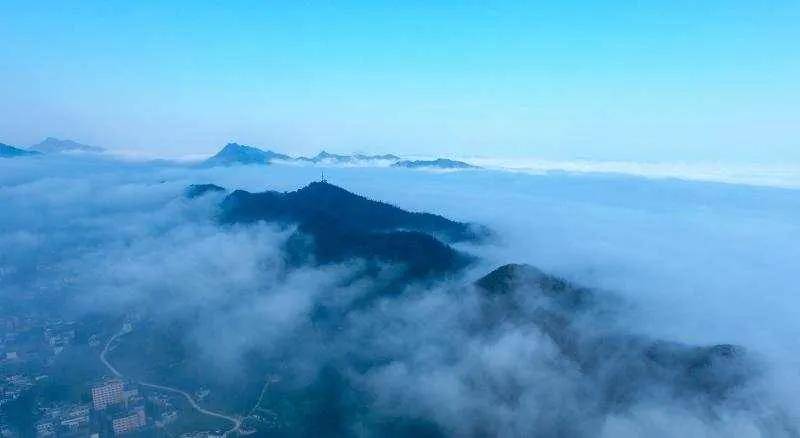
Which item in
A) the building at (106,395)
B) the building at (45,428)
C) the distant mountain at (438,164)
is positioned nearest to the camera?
the building at (45,428)

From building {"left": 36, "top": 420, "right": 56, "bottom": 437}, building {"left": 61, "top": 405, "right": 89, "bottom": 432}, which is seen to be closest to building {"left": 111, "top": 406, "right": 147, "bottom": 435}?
building {"left": 61, "top": 405, "right": 89, "bottom": 432}

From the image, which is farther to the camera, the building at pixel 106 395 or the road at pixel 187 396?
the building at pixel 106 395

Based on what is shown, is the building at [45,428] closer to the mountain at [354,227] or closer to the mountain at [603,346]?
the mountain at [603,346]

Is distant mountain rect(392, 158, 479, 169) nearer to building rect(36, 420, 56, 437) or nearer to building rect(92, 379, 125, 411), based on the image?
building rect(92, 379, 125, 411)

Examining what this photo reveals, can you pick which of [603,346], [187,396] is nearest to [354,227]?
[187,396]

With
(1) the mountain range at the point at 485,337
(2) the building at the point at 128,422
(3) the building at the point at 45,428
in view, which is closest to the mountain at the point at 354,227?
(1) the mountain range at the point at 485,337

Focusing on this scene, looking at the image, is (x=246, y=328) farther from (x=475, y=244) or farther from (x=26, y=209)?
(x=26, y=209)
